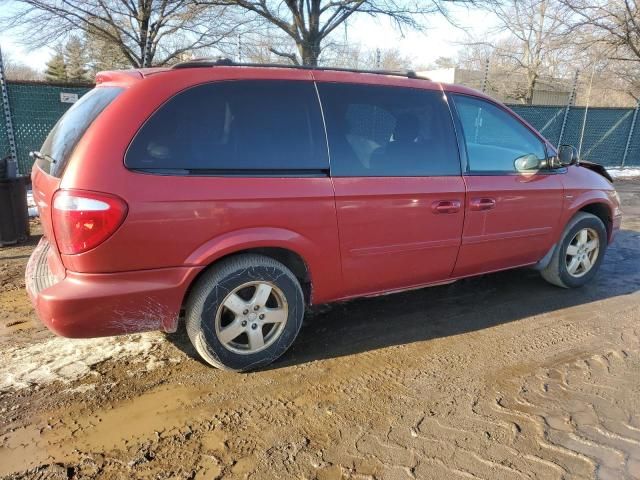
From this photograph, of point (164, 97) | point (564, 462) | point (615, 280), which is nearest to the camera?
point (564, 462)

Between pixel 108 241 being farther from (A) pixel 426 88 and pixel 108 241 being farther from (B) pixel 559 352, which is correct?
(B) pixel 559 352

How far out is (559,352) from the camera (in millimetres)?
3537

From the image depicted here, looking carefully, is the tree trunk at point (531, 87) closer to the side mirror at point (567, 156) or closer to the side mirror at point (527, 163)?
the side mirror at point (567, 156)

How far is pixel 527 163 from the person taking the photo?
4.16 metres

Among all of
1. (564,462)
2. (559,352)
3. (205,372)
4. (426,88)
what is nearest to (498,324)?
(559,352)

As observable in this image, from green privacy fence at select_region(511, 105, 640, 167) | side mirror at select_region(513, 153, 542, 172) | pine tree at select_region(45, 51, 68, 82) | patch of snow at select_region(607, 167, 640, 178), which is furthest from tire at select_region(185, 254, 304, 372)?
pine tree at select_region(45, 51, 68, 82)

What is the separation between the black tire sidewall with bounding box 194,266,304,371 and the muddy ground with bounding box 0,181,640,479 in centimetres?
12

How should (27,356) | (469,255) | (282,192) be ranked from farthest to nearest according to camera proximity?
(469,255) → (27,356) → (282,192)

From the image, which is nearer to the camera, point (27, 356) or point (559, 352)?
point (27, 356)

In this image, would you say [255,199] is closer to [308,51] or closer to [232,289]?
[232,289]

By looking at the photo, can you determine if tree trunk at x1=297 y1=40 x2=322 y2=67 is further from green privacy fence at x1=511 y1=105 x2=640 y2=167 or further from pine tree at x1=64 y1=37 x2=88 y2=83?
pine tree at x1=64 y1=37 x2=88 y2=83

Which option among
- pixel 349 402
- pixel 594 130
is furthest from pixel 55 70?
pixel 349 402

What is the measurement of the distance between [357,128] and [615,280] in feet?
11.6

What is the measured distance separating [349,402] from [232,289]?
0.96 m
